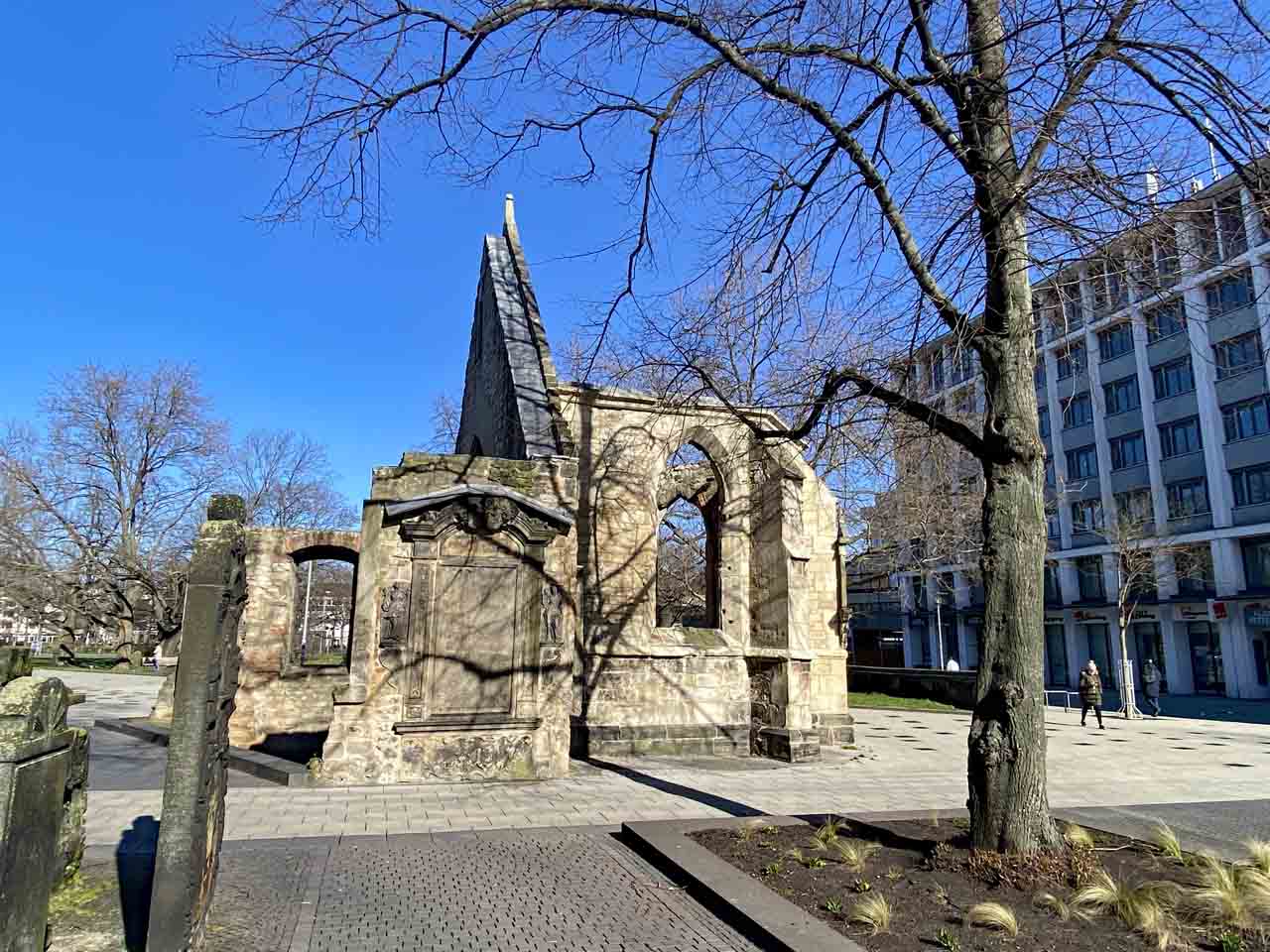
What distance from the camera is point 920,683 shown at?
28.5 m

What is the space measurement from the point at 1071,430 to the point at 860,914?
42.2 meters

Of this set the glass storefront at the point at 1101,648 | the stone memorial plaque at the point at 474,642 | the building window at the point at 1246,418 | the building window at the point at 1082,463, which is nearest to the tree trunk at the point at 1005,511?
the stone memorial plaque at the point at 474,642

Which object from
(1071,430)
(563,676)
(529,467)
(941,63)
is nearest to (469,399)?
(529,467)

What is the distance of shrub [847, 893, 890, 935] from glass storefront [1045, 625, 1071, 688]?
41606mm

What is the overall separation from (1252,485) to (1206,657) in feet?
25.1

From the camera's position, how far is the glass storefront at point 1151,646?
3691 centimetres

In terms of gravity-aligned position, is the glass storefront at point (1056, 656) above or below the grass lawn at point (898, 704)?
above

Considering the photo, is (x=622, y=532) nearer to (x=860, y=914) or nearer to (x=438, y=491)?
(x=438, y=491)

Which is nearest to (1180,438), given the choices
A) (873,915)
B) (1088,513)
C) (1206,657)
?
(1088,513)

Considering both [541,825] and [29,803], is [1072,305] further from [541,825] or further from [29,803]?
[29,803]

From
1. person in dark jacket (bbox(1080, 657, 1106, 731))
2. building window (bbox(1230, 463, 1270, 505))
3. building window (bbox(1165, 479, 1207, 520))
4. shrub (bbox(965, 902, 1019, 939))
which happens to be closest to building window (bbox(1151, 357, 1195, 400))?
building window (bbox(1165, 479, 1207, 520))

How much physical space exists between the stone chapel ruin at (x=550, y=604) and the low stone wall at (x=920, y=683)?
12.4m

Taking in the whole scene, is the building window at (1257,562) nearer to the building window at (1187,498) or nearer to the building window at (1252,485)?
the building window at (1252,485)

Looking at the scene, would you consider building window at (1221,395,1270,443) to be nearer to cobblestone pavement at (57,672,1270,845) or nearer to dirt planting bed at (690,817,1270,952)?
cobblestone pavement at (57,672,1270,845)
